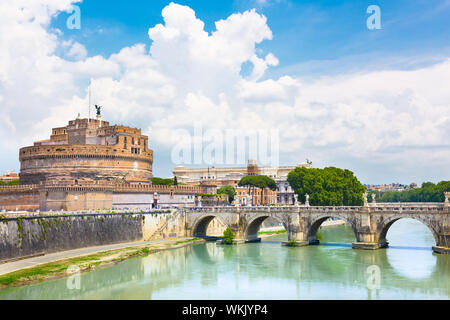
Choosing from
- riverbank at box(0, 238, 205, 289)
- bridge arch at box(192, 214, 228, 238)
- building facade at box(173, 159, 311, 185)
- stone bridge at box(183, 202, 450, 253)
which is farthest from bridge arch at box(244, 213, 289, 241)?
building facade at box(173, 159, 311, 185)

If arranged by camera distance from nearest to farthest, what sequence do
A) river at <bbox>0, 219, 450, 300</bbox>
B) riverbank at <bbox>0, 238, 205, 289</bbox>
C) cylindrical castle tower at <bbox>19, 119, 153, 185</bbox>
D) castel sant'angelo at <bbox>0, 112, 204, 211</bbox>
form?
river at <bbox>0, 219, 450, 300</bbox>, riverbank at <bbox>0, 238, 205, 289</bbox>, castel sant'angelo at <bbox>0, 112, 204, 211</bbox>, cylindrical castle tower at <bbox>19, 119, 153, 185</bbox>

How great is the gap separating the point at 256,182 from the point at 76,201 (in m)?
49.8

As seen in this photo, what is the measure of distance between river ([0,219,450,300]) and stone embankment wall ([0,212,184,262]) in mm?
5998

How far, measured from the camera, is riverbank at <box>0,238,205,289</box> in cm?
3098

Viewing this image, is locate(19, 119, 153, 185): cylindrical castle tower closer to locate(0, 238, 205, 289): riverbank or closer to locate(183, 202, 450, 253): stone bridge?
locate(183, 202, 450, 253): stone bridge

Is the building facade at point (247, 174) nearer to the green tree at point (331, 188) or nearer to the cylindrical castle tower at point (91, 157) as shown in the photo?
the green tree at point (331, 188)

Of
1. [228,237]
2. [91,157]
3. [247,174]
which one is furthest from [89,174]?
[247,174]

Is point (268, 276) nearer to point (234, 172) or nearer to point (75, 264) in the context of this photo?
point (75, 264)

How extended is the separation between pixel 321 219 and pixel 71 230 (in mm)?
24993


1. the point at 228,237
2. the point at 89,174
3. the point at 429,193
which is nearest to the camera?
the point at 228,237

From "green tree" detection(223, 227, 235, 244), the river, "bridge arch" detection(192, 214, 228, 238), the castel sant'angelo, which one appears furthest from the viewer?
"bridge arch" detection(192, 214, 228, 238)

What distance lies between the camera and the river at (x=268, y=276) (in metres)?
29.6

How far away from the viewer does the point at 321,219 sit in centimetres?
5069
